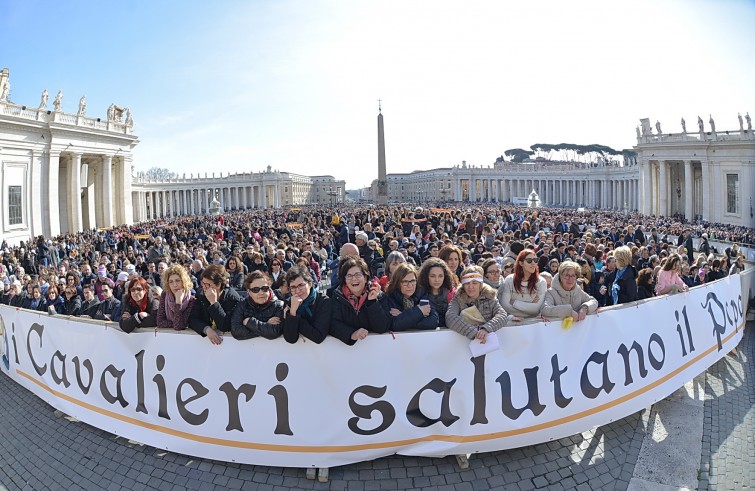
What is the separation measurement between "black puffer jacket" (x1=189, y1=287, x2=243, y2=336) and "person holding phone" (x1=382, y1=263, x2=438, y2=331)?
5.06ft

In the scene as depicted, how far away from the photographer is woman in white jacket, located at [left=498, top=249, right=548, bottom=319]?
15.3 ft

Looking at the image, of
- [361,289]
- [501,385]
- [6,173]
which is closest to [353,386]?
[361,289]

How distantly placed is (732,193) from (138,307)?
44.9 metres

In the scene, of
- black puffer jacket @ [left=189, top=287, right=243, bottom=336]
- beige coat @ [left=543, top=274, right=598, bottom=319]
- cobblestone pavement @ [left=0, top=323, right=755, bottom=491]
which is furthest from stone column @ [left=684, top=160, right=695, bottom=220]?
black puffer jacket @ [left=189, top=287, right=243, bottom=336]

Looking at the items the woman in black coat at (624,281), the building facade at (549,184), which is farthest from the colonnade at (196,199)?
the woman in black coat at (624,281)

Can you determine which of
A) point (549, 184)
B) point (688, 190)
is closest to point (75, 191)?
point (688, 190)

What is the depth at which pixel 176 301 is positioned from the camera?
452 centimetres

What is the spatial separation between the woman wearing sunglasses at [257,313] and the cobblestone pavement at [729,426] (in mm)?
4118

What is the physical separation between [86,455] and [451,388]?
3.97 m

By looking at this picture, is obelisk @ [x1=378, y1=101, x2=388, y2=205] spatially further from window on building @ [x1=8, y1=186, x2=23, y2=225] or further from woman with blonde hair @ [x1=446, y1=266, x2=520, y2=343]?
woman with blonde hair @ [x1=446, y1=266, x2=520, y2=343]

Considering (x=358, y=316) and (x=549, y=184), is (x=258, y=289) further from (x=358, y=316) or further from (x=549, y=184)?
(x=549, y=184)

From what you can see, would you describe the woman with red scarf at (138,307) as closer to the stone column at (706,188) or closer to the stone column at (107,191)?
the stone column at (107,191)

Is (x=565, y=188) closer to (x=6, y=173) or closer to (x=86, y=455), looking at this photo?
(x=6, y=173)

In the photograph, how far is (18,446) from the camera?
4961 millimetres
